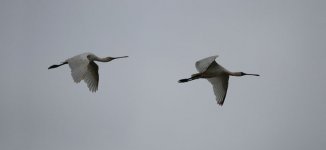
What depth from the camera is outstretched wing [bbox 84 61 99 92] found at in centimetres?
2811

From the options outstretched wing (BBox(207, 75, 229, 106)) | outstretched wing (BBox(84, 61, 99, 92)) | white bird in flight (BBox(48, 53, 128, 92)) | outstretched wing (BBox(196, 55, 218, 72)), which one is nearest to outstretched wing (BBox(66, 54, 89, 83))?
white bird in flight (BBox(48, 53, 128, 92))

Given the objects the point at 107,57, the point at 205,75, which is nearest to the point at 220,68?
the point at 205,75

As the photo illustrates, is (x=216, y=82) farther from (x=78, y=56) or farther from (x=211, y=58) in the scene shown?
(x=78, y=56)

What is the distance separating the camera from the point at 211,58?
24.8 metres

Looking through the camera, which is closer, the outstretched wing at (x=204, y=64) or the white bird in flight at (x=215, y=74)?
the outstretched wing at (x=204, y=64)

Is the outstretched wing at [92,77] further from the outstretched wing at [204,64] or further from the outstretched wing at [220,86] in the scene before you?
the outstretched wing at [204,64]

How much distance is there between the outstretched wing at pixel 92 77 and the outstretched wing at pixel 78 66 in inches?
89.3

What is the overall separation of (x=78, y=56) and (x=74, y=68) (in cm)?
96

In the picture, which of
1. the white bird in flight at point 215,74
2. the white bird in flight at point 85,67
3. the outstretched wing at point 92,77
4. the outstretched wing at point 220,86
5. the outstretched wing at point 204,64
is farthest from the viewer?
the outstretched wing at point 92,77

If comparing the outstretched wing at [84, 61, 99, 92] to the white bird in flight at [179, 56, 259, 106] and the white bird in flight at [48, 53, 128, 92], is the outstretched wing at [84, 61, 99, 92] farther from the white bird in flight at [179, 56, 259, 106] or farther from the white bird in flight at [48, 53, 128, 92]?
the white bird in flight at [179, 56, 259, 106]

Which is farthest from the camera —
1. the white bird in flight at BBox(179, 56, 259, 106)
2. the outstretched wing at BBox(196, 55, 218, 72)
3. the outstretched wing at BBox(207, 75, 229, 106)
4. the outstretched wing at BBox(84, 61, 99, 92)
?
the outstretched wing at BBox(84, 61, 99, 92)

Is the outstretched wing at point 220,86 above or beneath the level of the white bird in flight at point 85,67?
beneath

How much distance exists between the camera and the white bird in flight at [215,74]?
24656mm

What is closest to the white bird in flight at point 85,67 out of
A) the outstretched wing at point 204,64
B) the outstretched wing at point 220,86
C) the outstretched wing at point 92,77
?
the outstretched wing at point 92,77
